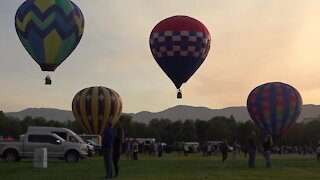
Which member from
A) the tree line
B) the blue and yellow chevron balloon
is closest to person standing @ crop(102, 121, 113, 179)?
the blue and yellow chevron balloon

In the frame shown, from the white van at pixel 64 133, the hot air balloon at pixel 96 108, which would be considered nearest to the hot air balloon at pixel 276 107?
the hot air balloon at pixel 96 108

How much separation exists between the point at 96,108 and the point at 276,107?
18.2 meters

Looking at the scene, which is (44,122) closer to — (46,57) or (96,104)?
(96,104)

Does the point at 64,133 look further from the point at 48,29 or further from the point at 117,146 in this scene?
the point at 117,146

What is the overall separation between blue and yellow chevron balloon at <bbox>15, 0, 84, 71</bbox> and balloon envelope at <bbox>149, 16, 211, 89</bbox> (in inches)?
267

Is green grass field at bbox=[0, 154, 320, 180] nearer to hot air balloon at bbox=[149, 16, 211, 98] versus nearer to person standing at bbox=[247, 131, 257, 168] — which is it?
person standing at bbox=[247, 131, 257, 168]

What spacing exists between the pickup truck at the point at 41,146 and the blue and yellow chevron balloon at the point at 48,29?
9.53 meters

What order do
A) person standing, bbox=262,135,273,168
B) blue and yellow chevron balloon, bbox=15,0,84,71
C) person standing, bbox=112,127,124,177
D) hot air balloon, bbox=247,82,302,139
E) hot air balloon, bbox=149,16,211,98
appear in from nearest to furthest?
person standing, bbox=112,127,124,177 → person standing, bbox=262,135,273,168 → blue and yellow chevron balloon, bbox=15,0,84,71 → hot air balloon, bbox=149,16,211,98 → hot air balloon, bbox=247,82,302,139

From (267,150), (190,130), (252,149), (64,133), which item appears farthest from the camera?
(190,130)

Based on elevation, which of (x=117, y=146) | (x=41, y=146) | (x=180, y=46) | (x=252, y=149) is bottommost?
(x=117, y=146)

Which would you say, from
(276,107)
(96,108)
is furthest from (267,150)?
(96,108)

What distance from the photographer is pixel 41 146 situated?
36.7 meters

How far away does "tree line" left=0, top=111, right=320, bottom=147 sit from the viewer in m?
142

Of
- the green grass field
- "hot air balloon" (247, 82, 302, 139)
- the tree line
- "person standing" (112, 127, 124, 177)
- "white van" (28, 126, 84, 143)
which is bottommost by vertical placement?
the green grass field
